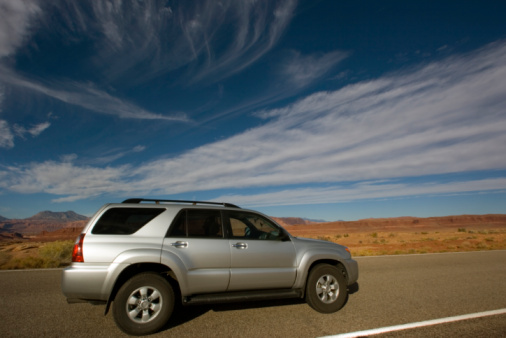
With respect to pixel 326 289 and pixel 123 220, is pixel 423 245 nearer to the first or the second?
pixel 326 289

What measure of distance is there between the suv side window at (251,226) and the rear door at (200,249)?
34 cm

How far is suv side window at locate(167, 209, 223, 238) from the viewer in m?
4.59

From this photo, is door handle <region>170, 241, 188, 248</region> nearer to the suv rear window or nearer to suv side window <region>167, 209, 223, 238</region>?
suv side window <region>167, 209, 223, 238</region>

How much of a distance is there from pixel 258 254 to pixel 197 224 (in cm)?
112

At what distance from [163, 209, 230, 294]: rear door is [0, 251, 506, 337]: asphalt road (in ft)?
2.11

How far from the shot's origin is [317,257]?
5.18m

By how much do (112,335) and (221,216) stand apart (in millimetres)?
2258

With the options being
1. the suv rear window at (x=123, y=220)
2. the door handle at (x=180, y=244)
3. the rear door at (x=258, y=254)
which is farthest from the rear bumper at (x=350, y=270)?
the suv rear window at (x=123, y=220)

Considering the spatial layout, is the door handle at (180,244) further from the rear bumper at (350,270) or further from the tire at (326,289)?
the rear bumper at (350,270)


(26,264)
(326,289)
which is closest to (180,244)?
(326,289)

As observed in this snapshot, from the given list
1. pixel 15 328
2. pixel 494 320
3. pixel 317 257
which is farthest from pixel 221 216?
pixel 494 320

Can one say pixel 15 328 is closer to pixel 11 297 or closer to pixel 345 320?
pixel 11 297

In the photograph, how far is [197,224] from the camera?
15.6 feet

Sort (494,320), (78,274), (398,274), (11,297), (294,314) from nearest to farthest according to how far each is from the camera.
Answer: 1. (78,274)
2. (494,320)
3. (294,314)
4. (11,297)
5. (398,274)
